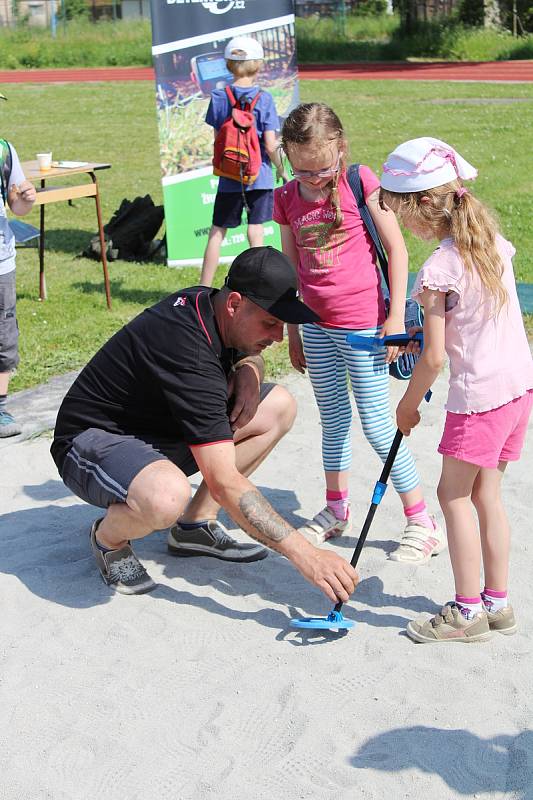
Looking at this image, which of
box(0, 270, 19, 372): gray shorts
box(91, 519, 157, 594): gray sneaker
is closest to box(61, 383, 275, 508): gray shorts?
box(91, 519, 157, 594): gray sneaker

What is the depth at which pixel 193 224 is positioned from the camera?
9.39m

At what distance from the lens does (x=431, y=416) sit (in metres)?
5.77

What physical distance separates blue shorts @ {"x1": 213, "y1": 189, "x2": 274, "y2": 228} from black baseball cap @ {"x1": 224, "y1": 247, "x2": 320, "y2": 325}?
14.9 feet

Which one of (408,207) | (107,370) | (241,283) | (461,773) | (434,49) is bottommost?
(461,773)

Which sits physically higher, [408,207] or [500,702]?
[408,207]

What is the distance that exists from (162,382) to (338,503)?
121cm

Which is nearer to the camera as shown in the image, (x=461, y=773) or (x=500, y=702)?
(x=461, y=773)

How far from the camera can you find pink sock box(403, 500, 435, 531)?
4309mm

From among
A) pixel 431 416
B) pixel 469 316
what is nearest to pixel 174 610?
pixel 469 316

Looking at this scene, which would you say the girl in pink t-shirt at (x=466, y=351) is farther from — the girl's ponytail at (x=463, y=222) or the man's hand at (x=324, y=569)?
the man's hand at (x=324, y=569)

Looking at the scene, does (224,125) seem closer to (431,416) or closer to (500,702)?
(431,416)

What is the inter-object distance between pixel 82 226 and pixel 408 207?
8.57m

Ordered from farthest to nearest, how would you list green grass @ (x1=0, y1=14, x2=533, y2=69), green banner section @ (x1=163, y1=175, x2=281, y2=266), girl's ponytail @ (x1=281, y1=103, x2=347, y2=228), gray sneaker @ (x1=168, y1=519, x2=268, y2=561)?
1. green grass @ (x1=0, y1=14, x2=533, y2=69)
2. green banner section @ (x1=163, y1=175, x2=281, y2=266)
3. gray sneaker @ (x1=168, y1=519, x2=268, y2=561)
4. girl's ponytail @ (x1=281, y1=103, x2=347, y2=228)

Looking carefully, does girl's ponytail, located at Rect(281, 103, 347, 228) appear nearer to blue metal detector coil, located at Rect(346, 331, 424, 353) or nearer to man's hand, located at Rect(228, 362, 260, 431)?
blue metal detector coil, located at Rect(346, 331, 424, 353)
